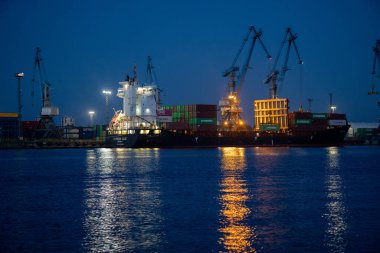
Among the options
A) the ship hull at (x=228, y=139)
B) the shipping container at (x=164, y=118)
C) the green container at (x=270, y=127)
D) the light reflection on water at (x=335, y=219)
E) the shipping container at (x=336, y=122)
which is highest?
the shipping container at (x=164, y=118)

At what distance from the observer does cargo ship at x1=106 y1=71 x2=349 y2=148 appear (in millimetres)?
95375

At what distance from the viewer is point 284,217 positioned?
21.8 metres

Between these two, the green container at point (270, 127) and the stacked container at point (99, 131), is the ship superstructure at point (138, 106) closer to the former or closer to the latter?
the green container at point (270, 127)

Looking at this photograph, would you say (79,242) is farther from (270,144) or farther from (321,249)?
(270,144)

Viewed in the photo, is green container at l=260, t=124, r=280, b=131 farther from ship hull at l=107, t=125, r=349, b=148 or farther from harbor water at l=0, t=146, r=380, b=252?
harbor water at l=0, t=146, r=380, b=252

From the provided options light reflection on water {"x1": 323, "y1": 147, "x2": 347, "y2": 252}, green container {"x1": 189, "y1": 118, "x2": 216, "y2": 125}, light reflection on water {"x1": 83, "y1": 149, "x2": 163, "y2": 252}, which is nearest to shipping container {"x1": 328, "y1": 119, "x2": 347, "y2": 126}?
green container {"x1": 189, "y1": 118, "x2": 216, "y2": 125}

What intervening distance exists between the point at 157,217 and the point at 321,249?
779cm

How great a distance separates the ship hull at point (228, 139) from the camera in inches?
3706

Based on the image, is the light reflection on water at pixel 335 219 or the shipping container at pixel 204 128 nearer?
the light reflection on water at pixel 335 219

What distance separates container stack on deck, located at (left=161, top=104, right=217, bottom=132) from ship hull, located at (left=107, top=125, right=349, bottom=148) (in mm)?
1596

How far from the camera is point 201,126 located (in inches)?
3841

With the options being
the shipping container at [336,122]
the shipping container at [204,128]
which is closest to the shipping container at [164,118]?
the shipping container at [204,128]

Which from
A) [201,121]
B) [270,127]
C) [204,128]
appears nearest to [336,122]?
[270,127]

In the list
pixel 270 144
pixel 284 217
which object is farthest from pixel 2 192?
pixel 270 144
